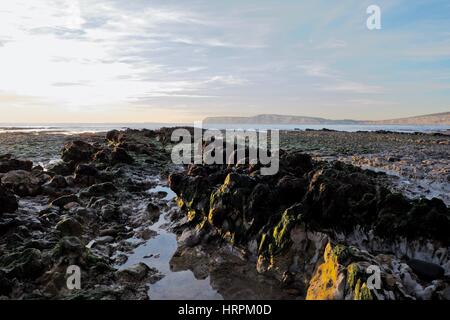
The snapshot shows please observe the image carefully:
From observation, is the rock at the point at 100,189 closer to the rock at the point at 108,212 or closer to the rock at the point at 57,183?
the rock at the point at 57,183

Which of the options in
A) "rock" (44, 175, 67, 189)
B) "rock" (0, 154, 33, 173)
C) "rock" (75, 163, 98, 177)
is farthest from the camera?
"rock" (0, 154, 33, 173)

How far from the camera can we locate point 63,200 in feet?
42.2

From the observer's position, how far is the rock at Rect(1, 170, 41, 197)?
14.4m

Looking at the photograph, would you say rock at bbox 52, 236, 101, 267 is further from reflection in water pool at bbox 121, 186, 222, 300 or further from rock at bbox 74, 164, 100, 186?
rock at bbox 74, 164, 100, 186

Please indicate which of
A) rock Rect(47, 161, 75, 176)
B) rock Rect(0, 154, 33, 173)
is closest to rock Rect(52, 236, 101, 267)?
rock Rect(47, 161, 75, 176)

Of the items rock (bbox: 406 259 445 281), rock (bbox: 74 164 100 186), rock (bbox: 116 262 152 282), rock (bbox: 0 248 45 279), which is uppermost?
rock (bbox: 74 164 100 186)

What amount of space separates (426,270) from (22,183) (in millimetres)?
14426

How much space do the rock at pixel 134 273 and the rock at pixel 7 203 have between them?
579 centimetres

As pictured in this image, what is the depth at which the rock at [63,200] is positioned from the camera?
12.7m

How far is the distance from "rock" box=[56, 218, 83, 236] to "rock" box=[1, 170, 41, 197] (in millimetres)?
4978

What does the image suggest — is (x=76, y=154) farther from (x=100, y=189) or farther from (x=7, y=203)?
(x=7, y=203)

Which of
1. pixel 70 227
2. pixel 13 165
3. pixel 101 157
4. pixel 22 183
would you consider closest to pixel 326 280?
pixel 70 227
